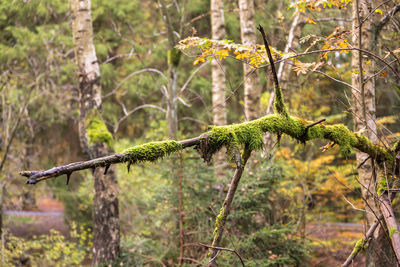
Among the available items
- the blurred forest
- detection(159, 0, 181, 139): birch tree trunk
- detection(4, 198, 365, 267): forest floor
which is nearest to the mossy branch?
the blurred forest

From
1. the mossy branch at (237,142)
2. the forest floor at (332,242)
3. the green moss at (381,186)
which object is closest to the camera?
the mossy branch at (237,142)

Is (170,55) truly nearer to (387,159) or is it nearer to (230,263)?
(230,263)

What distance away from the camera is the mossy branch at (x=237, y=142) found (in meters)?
2.45

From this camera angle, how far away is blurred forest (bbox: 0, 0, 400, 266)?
5844 mm

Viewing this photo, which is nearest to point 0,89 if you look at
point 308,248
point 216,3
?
point 216,3

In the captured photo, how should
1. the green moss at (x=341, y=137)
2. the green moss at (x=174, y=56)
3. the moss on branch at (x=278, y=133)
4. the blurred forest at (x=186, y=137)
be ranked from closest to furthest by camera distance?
the moss on branch at (x=278, y=133)
the green moss at (x=341, y=137)
the blurred forest at (x=186, y=137)
the green moss at (x=174, y=56)

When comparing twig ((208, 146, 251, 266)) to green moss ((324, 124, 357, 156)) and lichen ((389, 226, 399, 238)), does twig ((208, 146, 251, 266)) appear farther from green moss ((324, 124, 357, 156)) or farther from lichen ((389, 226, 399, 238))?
lichen ((389, 226, 399, 238))

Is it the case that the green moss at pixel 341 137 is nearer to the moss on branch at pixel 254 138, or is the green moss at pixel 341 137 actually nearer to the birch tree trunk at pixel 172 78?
the moss on branch at pixel 254 138

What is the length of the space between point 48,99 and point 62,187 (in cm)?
325

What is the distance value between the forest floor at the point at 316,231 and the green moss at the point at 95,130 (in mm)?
4327

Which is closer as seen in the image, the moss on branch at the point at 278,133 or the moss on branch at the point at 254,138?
the moss on branch at the point at 254,138

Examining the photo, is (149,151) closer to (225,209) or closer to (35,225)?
(225,209)

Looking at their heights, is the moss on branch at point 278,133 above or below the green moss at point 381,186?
above

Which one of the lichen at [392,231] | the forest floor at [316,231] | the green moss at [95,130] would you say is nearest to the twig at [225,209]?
the lichen at [392,231]
